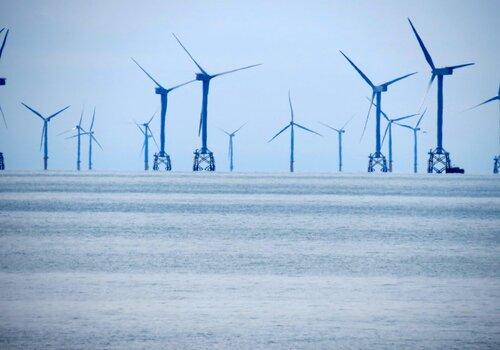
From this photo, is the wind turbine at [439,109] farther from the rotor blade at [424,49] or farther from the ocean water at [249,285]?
the ocean water at [249,285]

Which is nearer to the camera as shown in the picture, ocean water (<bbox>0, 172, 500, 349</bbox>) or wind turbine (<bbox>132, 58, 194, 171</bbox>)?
ocean water (<bbox>0, 172, 500, 349</bbox>)

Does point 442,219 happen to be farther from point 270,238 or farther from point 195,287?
point 195,287

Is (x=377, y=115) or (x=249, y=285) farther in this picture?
(x=377, y=115)

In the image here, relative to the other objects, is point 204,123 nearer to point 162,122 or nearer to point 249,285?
point 162,122

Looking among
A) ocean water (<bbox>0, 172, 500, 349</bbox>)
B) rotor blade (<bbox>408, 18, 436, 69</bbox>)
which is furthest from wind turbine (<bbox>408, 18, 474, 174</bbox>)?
ocean water (<bbox>0, 172, 500, 349</bbox>)

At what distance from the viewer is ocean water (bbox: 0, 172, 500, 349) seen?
11.7 meters

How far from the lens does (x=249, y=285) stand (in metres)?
16.4

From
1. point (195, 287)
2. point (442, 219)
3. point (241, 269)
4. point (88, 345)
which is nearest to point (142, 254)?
point (241, 269)

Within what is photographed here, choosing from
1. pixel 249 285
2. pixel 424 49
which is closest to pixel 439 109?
pixel 424 49

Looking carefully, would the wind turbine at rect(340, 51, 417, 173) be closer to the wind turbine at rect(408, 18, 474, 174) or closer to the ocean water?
the wind turbine at rect(408, 18, 474, 174)

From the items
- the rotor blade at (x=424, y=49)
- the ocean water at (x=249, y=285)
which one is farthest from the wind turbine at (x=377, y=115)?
the ocean water at (x=249, y=285)

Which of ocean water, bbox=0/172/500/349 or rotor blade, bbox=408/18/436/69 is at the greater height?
rotor blade, bbox=408/18/436/69

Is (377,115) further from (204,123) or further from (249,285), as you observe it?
(249,285)

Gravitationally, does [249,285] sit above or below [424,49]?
below
